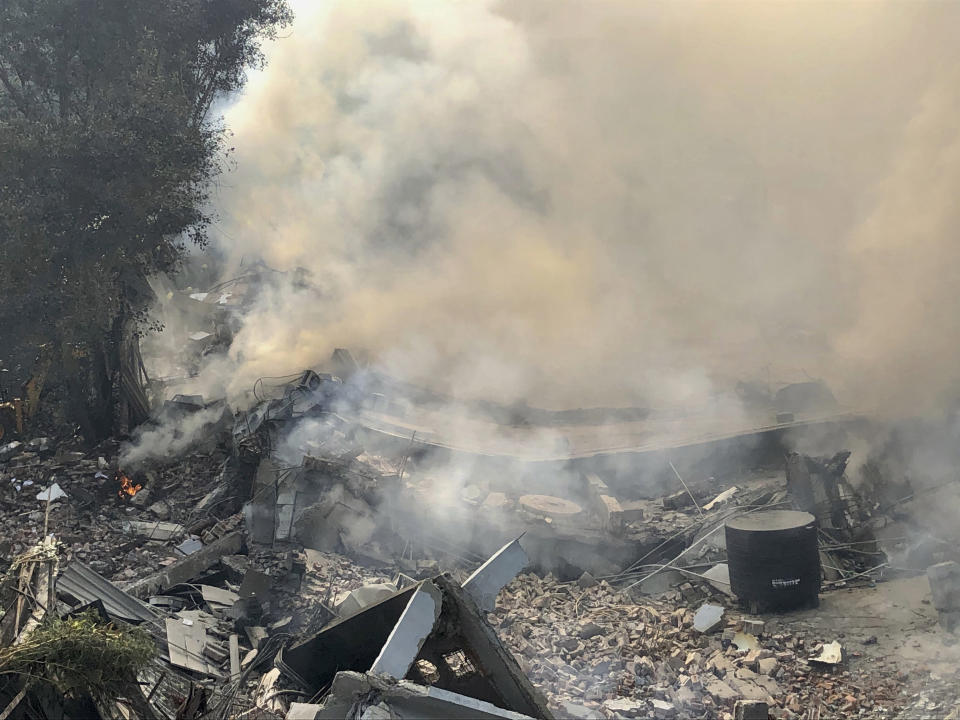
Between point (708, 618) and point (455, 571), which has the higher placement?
point (455, 571)

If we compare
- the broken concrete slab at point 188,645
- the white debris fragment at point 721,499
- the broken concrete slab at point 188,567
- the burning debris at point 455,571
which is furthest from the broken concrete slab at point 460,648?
the white debris fragment at point 721,499

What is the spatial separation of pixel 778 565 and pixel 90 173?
11842 millimetres

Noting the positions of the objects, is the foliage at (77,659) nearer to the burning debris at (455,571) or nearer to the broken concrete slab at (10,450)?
the burning debris at (455,571)

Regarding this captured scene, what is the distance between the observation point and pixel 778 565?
9156 mm

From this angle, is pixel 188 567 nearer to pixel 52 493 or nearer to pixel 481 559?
pixel 52 493

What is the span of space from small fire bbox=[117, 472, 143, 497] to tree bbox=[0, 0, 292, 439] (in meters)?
2.15

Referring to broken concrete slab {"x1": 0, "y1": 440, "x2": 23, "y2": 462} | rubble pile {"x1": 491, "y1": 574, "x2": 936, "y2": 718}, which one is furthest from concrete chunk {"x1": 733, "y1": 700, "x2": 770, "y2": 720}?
broken concrete slab {"x1": 0, "y1": 440, "x2": 23, "y2": 462}

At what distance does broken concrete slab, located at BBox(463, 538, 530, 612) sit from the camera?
20.5 feet

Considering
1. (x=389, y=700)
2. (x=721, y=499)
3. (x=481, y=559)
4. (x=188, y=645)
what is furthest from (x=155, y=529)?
(x=721, y=499)

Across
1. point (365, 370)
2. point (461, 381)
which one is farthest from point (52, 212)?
point (461, 381)

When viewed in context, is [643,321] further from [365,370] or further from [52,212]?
[52,212]

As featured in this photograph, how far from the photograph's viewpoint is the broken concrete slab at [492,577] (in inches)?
247

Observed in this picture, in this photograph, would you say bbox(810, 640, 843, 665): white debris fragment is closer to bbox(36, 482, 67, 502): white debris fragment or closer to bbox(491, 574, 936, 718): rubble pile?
bbox(491, 574, 936, 718): rubble pile

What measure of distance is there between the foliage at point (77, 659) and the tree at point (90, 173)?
9.69 m
